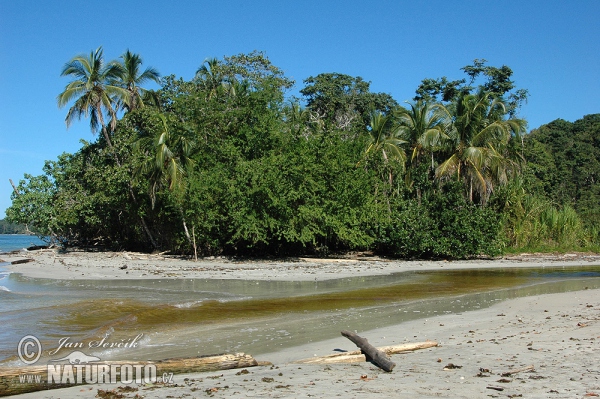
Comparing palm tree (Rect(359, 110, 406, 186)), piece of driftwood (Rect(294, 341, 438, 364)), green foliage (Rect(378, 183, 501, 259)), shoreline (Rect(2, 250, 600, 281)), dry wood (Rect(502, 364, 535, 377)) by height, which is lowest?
piece of driftwood (Rect(294, 341, 438, 364))

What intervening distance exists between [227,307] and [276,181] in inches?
436

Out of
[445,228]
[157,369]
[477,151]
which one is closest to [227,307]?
[157,369]

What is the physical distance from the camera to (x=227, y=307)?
13.0m

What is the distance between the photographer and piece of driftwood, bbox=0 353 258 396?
6.11m

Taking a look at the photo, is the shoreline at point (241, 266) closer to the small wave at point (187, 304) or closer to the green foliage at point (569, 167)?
the small wave at point (187, 304)

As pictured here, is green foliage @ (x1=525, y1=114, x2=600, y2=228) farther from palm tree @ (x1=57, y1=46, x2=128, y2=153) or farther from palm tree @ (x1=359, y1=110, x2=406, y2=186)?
palm tree @ (x1=57, y1=46, x2=128, y2=153)

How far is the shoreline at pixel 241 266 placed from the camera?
65.2 ft

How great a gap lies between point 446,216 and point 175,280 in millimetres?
13950

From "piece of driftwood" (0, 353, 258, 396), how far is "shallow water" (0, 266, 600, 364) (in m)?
1.44

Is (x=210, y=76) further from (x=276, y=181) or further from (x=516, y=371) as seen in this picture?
(x=516, y=371)

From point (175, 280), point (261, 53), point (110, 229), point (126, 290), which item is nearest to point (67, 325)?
point (126, 290)

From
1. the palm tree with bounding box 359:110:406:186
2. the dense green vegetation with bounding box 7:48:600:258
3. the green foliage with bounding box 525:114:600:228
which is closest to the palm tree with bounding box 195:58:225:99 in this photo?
the dense green vegetation with bounding box 7:48:600:258

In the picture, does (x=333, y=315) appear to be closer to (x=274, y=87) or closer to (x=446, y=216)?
(x=446, y=216)

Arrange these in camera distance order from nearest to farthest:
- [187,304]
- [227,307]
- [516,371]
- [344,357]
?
[516,371] < [344,357] < [227,307] < [187,304]
